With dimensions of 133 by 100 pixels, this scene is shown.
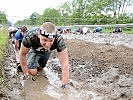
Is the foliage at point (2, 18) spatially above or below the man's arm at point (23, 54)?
below

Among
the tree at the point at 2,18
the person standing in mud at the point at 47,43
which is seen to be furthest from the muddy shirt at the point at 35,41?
the tree at the point at 2,18

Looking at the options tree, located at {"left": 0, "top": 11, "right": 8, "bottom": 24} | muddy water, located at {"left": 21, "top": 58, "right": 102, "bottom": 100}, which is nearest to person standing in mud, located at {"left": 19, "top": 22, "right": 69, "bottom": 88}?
muddy water, located at {"left": 21, "top": 58, "right": 102, "bottom": 100}

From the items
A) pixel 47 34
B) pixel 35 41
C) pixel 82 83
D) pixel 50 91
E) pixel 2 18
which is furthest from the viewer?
pixel 2 18

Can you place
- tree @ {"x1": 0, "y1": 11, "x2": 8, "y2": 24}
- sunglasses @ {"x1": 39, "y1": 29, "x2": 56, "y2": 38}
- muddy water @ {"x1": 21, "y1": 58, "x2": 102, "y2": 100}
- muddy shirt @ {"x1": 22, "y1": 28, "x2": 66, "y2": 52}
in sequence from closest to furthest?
sunglasses @ {"x1": 39, "y1": 29, "x2": 56, "y2": 38}
muddy shirt @ {"x1": 22, "y1": 28, "x2": 66, "y2": 52}
muddy water @ {"x1": 21, "y1": 58, "x2": 102, "y2": 100}
tree @ {"x1": 0, "y1": 11, "x2": 8, "y2": 24}

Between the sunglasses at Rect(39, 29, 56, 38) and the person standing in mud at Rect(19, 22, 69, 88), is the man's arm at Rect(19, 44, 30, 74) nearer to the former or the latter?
the person standing in mud at Rect(19, 22, 69, 88)

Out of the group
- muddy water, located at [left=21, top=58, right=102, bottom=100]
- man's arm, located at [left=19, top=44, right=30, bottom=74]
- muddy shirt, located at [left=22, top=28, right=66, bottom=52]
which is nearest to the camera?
muddy shirt, located at [left=22, top=28, right=66, bottom=52]

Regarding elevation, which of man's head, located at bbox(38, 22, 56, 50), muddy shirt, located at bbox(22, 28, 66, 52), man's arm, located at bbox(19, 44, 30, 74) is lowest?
man's arm, located at bbox(19, 44, 30, 74)

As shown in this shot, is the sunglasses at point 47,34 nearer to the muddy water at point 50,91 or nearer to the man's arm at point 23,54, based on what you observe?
the man's arm at point 23,54

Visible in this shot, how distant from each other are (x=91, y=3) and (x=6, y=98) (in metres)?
63.1

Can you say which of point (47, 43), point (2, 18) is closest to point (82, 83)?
point (47, 43)

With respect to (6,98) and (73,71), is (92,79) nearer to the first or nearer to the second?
(73,71)

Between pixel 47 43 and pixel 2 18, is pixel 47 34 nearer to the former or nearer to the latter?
pixel 47 43

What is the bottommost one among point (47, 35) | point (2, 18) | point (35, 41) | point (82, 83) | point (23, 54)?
point (2, 18)

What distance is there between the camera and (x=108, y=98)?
5.88 metres
